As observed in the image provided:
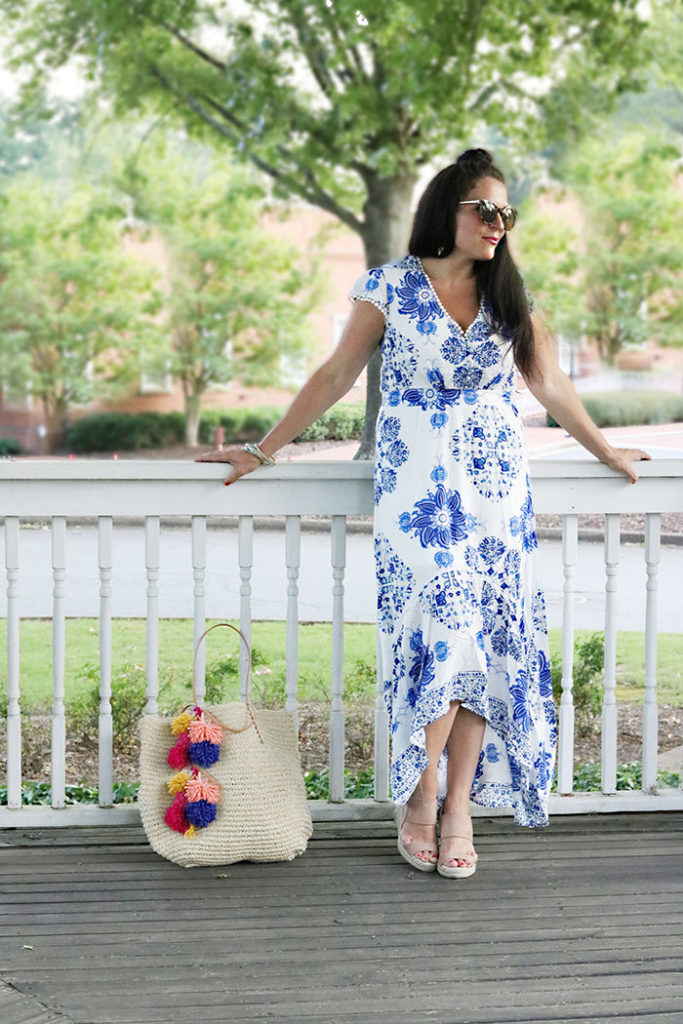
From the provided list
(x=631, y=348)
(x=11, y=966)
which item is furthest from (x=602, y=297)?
(x=11, y=966)

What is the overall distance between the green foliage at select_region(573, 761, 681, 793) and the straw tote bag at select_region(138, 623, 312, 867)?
0.79m

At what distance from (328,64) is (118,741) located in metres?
6.56

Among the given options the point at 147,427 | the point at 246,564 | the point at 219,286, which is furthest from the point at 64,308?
the point at 246,564

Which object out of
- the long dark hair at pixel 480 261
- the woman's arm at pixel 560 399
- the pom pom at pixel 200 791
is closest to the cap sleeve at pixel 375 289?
the long dark hair at pixel 480 261

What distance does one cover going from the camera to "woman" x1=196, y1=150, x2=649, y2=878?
2.44 meters

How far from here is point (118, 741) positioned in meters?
3.05

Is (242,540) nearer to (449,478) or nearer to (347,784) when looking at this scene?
(449,478)

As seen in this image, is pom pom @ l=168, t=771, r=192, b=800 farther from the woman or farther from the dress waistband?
the dress waistband

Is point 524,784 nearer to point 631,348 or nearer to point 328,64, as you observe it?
point 328,64

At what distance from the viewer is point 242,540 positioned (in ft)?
8.89

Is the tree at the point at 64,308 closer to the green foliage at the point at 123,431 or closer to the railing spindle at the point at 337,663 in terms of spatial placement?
the green foliage at the point at 123,431

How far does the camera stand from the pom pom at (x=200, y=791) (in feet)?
8.20

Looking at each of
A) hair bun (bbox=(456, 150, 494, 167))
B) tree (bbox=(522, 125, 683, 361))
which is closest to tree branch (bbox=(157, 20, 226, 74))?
tree (bbox=(522, 125, 683, 361))

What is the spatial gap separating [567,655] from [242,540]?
0.80m
